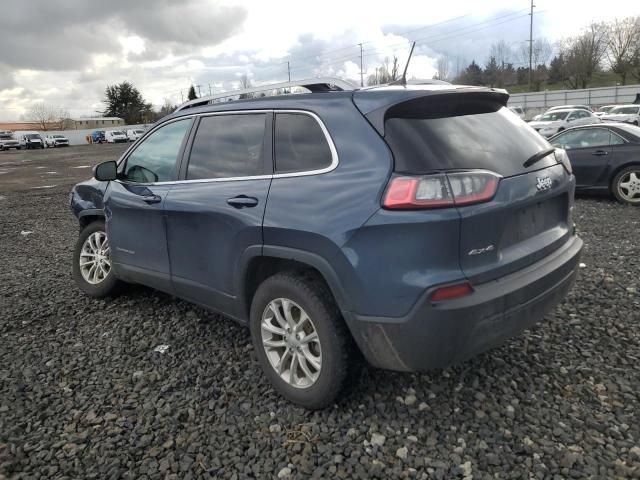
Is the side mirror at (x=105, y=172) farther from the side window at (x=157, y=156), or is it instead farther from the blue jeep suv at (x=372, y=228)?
the blue jeep suv at (x=372, y=228)

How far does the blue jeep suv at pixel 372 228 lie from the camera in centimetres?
236

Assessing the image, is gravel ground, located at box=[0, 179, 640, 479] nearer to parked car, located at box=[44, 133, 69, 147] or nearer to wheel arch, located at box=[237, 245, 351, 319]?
wheel arch, located at box=[237, 245, 351, 319]

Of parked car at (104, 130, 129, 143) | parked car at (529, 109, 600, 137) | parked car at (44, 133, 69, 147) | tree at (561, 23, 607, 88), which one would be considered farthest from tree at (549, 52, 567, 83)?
parked car at (44, 133, 69, 147)

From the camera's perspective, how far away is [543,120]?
27266 mm

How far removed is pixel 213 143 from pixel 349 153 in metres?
1.25

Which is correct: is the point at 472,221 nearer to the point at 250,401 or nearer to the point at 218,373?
the point at 250,401

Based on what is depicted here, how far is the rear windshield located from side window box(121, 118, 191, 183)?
1842mm

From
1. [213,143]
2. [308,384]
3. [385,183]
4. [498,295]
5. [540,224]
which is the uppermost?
[213,143]

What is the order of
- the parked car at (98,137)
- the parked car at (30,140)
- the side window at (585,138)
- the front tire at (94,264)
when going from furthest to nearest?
the parked car at (98,137)
the parked car at (30,140)
the side window at (585,138)
the front tire at (94,264)

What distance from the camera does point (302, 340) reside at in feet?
9.28

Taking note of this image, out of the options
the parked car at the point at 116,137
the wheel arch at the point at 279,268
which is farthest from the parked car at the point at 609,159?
the parked car at the point at 116,137

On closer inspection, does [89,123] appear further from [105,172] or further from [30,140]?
[105,172]

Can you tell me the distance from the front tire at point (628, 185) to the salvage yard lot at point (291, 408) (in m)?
4.56

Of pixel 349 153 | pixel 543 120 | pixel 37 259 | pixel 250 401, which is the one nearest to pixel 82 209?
pixel 37 259
